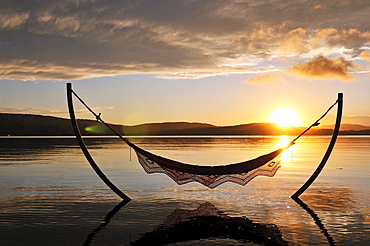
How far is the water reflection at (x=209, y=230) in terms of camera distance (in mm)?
8047

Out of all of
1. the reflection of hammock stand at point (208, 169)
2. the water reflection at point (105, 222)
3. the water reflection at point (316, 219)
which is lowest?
the water reflection at point (105, 222)

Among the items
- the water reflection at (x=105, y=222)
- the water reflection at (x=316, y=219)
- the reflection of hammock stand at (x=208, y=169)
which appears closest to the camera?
the water reflection at (x=105, y=222)

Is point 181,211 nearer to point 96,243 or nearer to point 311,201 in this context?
point 96,243

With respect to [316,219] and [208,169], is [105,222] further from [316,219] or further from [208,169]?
[316,219]

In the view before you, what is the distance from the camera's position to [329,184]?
54.2 ft

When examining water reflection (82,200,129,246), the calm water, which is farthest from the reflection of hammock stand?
water reflection (82,200,129,246)

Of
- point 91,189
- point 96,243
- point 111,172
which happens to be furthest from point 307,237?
point 111,172

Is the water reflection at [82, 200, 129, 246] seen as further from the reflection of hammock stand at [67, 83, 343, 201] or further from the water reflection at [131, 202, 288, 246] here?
the reflection of hammock stand at [67, 83, 343, 201]

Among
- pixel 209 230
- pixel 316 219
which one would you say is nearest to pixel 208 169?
pixel 209 230

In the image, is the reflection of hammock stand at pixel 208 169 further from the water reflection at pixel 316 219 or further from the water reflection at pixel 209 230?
the water reflection at pixel 316 219

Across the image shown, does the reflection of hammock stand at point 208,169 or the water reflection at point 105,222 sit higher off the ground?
the reflection of hammock stand at point 208,169

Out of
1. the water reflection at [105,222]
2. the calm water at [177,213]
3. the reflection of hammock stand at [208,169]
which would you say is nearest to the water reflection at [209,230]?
the calm water at [177,213]

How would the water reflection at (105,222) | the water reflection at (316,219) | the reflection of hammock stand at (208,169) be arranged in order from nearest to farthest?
the water reflection at (105,222) → the water reflection at (316,219) → the reflection of hammock stand at (208,169)

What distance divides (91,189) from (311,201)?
7.21 metres
